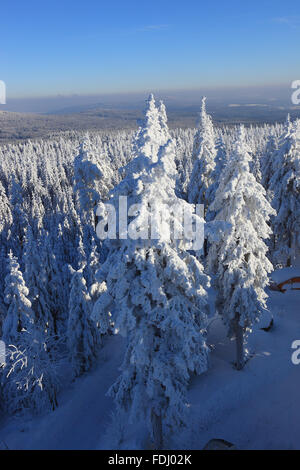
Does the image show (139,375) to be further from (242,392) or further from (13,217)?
(13,217)

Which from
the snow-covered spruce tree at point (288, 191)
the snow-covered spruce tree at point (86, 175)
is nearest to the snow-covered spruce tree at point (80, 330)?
the snow-covered spruce tree at point (86, 175)

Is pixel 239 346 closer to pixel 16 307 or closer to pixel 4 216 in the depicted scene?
pixel 16 307

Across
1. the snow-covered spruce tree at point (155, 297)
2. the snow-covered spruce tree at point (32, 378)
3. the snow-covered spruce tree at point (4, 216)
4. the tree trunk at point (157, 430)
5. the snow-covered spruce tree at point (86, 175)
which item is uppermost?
the snow-covered spruce tree at point (86, 175)

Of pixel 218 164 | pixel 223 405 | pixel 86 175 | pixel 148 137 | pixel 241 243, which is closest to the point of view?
pixel 148 137

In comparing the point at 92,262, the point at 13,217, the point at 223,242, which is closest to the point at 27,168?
the point at 13,217

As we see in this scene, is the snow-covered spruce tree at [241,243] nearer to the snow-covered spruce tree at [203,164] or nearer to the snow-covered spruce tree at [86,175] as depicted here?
the snow-covered spruce tree at [203,164]

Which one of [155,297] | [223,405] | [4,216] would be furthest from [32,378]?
[4,216]
